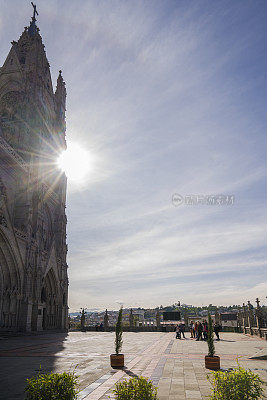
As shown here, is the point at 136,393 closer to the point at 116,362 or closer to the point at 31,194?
the point at 116,362

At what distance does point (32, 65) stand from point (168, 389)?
48.4 m

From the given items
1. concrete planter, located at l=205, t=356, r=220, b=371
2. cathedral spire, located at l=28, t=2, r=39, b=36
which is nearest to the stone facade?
cathedral spire, located at l=28, t=2, r=39, b=36

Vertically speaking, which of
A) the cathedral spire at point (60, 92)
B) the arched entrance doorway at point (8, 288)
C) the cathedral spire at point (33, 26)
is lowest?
the arched entrance doorway at point (8, 288)

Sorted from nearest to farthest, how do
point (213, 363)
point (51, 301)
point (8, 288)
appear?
point (213, 363) < point (8, 288) < point (51, 301)

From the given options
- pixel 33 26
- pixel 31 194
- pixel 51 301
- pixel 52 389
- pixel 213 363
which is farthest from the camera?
pixel 33 26

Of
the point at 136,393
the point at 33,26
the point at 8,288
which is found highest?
the point at 33,26

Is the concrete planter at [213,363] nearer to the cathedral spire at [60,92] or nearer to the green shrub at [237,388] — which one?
the green shrub at [237,388]

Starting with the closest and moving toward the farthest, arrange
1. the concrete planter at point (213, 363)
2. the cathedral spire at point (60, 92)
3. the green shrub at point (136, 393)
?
the green shrub at point (136, 393) → the concrete planter at point (213, 363) → the cathedral spire at point (60, 92)

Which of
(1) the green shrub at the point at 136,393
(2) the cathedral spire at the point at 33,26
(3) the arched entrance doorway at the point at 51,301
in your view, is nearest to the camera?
(1) the green shrub at the point at 136,393

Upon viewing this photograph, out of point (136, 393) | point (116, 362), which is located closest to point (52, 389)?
point (136, 393)

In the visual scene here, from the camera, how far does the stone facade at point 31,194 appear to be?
1205 inches

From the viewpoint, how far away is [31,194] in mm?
37625

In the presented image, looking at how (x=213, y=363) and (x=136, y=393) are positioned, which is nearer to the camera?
(x=136, y=393)

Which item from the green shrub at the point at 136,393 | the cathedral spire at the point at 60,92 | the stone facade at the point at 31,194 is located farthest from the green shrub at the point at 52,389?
the cathedral spire at the point at 60,92
